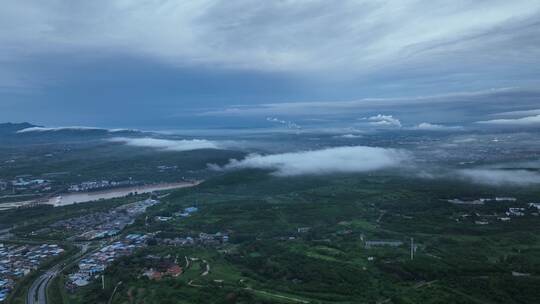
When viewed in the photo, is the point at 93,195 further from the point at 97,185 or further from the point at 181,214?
the point at 181,214

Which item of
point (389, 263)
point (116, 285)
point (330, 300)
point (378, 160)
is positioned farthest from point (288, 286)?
point (378, 160)

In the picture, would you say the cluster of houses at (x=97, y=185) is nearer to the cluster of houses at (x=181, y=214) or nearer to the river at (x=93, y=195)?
the river at (x=93, y=195)

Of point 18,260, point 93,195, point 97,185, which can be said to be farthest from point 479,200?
point 97,185

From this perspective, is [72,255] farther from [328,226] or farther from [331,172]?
[331,172]

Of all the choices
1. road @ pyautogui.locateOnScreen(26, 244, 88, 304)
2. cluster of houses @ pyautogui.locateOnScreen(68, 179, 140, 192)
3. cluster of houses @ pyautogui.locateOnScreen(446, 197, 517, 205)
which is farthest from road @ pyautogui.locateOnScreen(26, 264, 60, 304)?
cluster of houses @ pyautogui.locateOnScreen(446, 197, 517, 205)

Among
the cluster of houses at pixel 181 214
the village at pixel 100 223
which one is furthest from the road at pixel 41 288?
the cluster of houses at pixel 181 214

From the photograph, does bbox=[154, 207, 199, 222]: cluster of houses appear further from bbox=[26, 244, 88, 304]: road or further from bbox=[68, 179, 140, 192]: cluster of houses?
bbox=[68, 179, 140, 192]: cluster of houses
